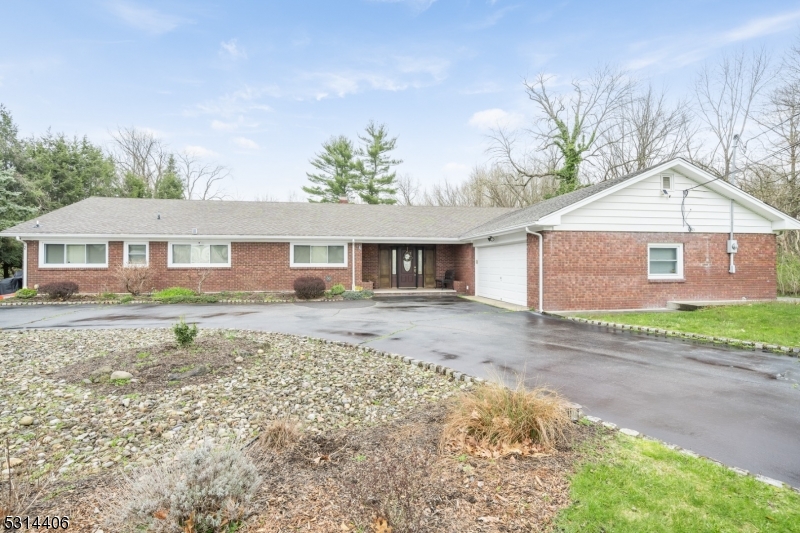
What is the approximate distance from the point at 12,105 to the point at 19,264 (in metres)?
11.3

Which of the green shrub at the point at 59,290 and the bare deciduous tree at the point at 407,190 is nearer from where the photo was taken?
the green shrub at the point at 59,290

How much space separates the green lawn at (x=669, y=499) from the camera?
2.32 m

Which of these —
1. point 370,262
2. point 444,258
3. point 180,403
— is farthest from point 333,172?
point 180,403

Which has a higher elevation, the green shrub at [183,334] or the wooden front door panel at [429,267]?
the wooden front door panel at [429,267]

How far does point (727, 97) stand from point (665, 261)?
18811 mm

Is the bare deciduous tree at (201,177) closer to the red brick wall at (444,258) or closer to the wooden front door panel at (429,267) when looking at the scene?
the wooden front door panel at (429,267)

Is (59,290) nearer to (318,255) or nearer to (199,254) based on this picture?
(199,254)

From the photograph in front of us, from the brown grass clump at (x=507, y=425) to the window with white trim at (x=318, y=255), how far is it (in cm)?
1501

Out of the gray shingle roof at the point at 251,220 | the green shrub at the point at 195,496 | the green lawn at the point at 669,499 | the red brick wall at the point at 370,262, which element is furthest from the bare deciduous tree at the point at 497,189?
the green shrub at the point at 195,496

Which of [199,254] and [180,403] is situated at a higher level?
[199,254]

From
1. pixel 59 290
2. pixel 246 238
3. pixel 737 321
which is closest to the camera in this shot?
pixel 737 321

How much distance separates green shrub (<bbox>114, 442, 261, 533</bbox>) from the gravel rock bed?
2.98ft

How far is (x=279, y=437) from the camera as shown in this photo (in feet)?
10.9

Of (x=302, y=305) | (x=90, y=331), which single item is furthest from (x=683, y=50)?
(x=90, y=331)
